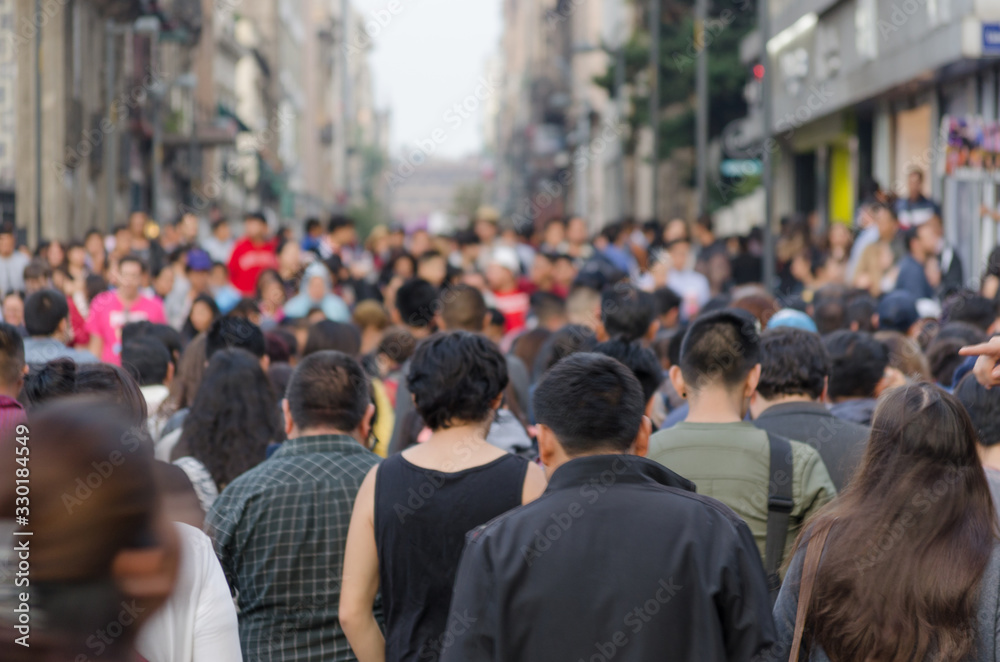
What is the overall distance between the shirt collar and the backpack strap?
4.30 feet

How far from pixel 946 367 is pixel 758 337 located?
1856 millimetres

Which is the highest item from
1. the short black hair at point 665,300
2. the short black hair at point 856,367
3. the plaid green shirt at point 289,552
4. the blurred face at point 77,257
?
the blurred face at point 77,257

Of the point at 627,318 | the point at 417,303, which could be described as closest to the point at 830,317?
the point at 627,318

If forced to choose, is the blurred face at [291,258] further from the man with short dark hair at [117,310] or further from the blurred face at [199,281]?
the man with short dark hair at [117,310]

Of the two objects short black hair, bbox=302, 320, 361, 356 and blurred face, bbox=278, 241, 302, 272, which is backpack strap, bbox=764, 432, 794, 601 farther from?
blurred face, bbox=278, 241, 302, 272

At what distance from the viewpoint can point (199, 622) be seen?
322 cm

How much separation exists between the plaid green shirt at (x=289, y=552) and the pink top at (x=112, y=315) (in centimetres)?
648

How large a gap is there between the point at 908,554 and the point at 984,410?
Answer: 116 centimetres

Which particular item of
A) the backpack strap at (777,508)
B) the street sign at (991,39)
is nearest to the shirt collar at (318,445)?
the backpack strap at (777,508)

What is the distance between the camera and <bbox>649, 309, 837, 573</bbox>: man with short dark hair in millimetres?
4328

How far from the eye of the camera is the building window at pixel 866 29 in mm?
22766

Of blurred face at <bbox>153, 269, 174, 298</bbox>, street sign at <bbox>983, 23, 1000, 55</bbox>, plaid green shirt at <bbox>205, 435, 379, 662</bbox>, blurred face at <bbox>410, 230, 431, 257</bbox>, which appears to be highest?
street sign at <bbox>983, 23, 1000, 55</bbox>

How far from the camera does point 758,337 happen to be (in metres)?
4.76

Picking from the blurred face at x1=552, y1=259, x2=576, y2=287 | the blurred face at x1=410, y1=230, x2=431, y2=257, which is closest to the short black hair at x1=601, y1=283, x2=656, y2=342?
the blurred face at x1=552, y1=259, x2=576, y2=287
